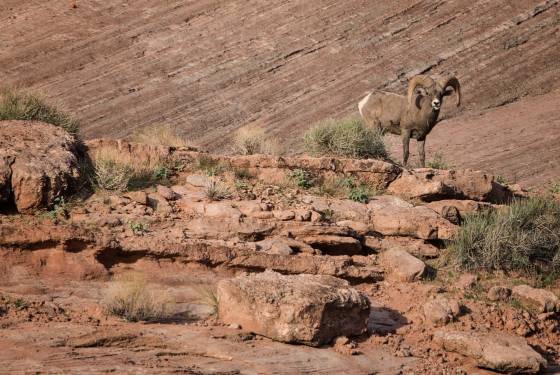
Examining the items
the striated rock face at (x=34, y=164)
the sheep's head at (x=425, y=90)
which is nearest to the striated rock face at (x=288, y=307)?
the striated rock face at (x=34, y=164)

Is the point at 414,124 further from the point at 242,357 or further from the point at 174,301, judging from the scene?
the point at 242,357

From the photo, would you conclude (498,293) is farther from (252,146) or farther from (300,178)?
(252,146)

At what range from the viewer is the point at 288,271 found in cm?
968

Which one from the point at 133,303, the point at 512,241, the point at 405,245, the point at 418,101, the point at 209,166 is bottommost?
the point at 512,241

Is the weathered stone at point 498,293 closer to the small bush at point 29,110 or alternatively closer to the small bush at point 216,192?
the small bush at point 216,192

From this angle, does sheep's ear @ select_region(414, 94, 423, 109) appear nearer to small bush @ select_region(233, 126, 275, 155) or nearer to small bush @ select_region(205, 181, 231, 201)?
small bush @ select_region(233, 126, 275, 155)

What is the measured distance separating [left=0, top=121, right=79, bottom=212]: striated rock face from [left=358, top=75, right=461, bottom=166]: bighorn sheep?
6842mm

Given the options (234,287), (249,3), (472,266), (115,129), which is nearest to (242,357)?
(234,287)

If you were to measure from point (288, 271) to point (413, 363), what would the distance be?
185 cm

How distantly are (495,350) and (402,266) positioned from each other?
1962 millimetres

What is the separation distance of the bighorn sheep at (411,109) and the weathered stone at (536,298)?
201 inches

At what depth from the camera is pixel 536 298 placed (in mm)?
10188

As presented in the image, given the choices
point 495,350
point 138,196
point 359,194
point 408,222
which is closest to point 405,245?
point 408,222

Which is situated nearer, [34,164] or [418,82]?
[34,164]
